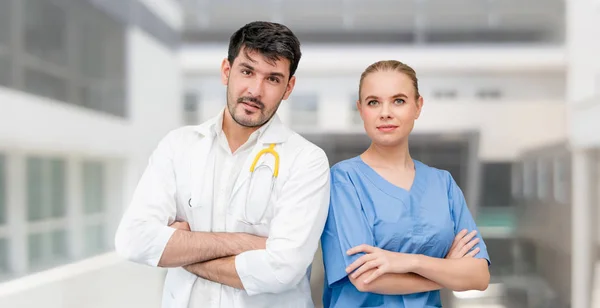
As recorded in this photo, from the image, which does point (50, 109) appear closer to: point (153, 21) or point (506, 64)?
point (153, 21)

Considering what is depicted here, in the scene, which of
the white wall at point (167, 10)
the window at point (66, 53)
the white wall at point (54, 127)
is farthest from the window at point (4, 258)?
the white wall at point (167, 10)

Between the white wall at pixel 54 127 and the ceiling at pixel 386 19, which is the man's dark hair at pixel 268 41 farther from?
the ceiling at pixel 386 19

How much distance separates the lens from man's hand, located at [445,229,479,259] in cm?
124

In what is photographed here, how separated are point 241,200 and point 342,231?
0.21 meters

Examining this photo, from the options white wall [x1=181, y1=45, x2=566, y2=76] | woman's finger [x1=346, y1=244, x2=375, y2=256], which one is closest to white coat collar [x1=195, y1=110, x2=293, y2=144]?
woman's finger [x1=346, y1=244, x2=375, y2=256]

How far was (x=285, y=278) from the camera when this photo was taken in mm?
1177

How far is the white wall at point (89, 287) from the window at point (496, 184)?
3.31 m

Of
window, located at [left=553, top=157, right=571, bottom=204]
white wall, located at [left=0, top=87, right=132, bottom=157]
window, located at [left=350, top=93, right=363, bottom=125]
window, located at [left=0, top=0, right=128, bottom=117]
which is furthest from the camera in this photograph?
window, located at [left=553, top=157, right=571, bottom=204]

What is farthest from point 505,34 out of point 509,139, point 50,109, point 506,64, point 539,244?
point 50,109

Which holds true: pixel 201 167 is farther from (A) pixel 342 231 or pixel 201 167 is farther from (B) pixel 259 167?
(A) pixel 342 231

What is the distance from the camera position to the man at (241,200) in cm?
119

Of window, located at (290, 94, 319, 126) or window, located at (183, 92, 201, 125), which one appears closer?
window, located at (290, 94, 319, 126)

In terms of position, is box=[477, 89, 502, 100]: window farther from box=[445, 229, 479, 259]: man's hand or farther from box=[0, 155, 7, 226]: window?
box=[445, 229, 479, 259]: man's hand

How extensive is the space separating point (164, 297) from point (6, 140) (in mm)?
2901
